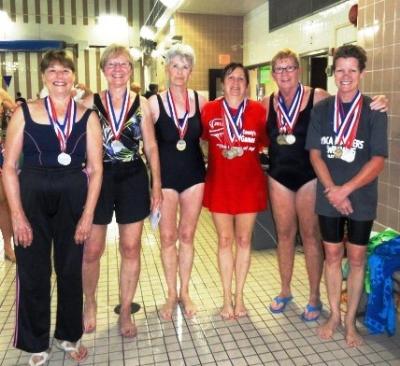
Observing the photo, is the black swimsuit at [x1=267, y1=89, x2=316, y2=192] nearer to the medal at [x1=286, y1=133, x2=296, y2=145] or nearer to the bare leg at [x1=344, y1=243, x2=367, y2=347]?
the medal at [x1=286, y1=133, x2=296, y2=145]

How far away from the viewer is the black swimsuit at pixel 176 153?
8.94ft

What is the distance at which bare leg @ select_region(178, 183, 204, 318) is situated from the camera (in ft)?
9.32

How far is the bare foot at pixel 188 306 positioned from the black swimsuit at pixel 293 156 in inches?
41.4

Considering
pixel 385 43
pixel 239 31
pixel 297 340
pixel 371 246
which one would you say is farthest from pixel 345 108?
pixel 239 31

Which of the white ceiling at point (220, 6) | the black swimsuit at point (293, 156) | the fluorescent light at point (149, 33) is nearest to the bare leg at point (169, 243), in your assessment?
the black swimsuit at point (293, 156)

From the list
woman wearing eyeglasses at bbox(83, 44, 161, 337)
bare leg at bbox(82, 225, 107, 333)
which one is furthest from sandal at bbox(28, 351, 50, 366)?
woman wearing eyeglasses at bbox(83, 44, 161, 337)

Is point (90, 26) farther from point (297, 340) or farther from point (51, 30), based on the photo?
point (297, 340)

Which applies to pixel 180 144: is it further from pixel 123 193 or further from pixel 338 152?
pixel 338 152

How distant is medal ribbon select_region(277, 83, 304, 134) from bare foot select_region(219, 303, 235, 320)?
1227mm

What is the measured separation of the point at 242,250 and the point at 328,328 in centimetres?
71

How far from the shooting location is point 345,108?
2.47 meters

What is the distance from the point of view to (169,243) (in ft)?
9.64

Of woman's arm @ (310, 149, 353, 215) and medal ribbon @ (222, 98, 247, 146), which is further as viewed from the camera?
medal ribbon @ (222, 98, 247, 146)

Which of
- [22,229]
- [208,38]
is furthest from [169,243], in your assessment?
[208,38]
